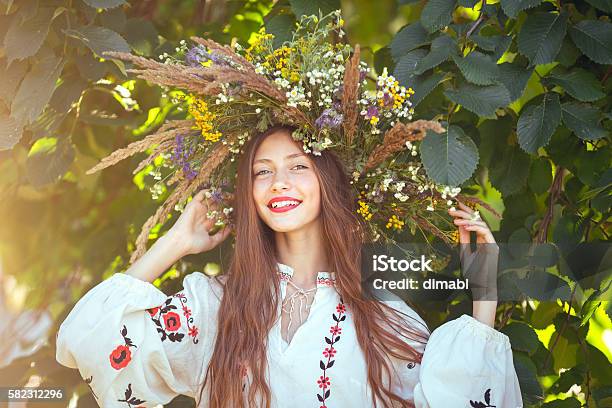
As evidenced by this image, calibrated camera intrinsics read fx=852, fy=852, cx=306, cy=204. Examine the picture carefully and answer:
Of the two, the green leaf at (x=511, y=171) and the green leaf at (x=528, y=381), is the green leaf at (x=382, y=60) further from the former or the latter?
the green leaf at (x=528, y=381)

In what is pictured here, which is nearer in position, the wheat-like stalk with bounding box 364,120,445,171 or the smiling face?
the wheat-like stalk with bounding box 364,120,445,171

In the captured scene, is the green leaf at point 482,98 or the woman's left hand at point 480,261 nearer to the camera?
the green leaf at point 482,98

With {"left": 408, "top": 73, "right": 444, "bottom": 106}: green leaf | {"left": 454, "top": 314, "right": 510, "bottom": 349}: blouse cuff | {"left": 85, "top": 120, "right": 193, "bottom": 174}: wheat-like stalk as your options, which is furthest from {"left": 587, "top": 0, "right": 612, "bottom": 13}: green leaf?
{"left": 85, "top": 120, "right": 193, "bottom": 174}: wheat-like stalk

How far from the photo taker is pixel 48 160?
7.81 feet

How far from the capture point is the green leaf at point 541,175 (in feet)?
7.64

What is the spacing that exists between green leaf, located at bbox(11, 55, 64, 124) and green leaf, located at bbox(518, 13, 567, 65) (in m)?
1.11

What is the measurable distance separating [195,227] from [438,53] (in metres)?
0.74

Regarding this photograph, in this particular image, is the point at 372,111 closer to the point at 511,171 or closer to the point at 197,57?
the point at 197,57

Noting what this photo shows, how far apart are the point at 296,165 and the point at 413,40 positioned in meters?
0.40

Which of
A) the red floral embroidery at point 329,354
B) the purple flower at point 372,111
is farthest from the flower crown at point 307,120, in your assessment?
the red floral embroidery at point 329,354

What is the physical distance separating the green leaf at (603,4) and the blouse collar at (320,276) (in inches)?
34.2

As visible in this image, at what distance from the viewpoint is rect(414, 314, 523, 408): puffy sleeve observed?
1.84 m

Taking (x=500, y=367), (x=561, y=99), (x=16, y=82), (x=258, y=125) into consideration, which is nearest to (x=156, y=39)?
(x=16, y=82)

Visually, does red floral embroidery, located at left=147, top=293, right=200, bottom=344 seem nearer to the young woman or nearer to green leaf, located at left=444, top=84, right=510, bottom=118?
the young woman
